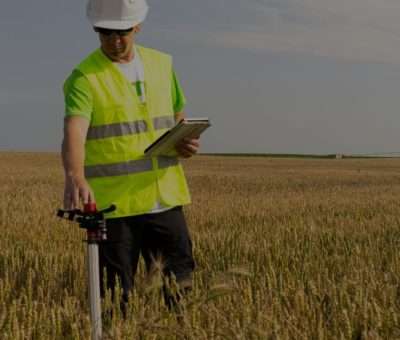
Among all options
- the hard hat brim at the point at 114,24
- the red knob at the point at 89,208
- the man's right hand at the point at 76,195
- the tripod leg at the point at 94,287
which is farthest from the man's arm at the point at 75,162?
the hard hat brim at the point at 114,24

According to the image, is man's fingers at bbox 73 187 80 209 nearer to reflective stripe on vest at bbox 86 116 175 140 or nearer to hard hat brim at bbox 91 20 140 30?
reflective stripe on vest at bbox 86 116 175 140

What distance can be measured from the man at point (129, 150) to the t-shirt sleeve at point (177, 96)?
0.41ft

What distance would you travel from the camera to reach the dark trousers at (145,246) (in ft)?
13.5

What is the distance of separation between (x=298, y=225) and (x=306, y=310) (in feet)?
15.6

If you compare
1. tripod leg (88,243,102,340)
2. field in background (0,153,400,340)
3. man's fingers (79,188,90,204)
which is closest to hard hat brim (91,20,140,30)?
man's fingers (79,188,90,204)

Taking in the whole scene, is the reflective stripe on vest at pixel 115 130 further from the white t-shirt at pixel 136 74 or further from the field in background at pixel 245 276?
the field in background at pixel 245 276

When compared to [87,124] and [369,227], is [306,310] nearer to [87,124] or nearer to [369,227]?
[87,124]

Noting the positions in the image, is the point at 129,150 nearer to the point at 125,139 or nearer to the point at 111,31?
the point at 125,139

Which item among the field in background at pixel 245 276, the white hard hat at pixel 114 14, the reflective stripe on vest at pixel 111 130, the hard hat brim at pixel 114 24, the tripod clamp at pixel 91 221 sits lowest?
the field in background at pixel 245 276

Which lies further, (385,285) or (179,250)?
(385,285)

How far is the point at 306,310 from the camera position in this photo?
151 inches

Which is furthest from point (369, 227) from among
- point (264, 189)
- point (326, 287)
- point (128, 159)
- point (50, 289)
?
point (264, 189)

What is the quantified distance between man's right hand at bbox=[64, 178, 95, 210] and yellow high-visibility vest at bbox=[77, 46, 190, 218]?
65 cm

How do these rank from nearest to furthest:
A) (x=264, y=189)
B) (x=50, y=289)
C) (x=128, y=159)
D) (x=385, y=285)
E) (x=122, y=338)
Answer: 1. (x=122, y=338)
2. (x=128, y=159)
3. (x=385, y=285)
4. (x=50, y=289)
5. (x=264, y=189)
